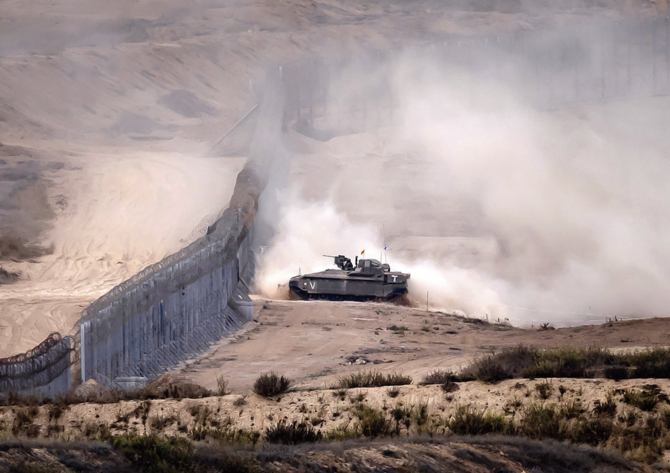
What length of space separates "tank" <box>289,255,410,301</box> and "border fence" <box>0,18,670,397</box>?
107 inches

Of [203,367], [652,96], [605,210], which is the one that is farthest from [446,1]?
[203,367]

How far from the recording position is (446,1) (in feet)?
336

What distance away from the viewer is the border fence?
17.6m

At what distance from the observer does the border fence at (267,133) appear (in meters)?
17.6

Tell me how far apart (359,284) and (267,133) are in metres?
21.6

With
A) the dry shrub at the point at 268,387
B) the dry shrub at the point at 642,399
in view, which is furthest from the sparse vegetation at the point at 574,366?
the dry shrub at the point at 268,387

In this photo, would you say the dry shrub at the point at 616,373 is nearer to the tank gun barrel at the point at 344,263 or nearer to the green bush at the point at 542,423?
the green bush at the point at 542,423

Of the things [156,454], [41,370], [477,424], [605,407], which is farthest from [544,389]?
[41,370]

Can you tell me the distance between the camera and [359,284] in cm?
3353

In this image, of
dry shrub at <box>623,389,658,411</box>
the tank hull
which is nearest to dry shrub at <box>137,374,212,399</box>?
dry shrub at <box>623,389,658,411</box>

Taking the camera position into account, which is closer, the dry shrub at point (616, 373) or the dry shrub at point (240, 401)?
the dry shrub at point (240, 401)

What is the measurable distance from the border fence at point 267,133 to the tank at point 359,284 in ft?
8.88

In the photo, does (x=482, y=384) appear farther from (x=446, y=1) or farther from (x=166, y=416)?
(x=446, y=1)

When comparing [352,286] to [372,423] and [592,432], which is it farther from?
[592,432]
